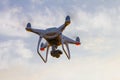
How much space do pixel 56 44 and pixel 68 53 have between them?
545cm

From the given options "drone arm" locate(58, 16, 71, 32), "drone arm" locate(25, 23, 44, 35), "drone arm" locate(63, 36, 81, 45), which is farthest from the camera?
"drone arm" locate(63, 36, 81, 45)

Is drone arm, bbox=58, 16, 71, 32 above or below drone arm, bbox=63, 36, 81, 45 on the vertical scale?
above

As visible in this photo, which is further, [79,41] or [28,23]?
[79,41]

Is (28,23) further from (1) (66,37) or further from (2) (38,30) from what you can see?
(1) (66,37)

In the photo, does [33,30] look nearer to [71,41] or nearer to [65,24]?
[65,24]

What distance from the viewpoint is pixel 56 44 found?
379 feet

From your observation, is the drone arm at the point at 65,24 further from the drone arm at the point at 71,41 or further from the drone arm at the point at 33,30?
the drone arm at the point at 71,41

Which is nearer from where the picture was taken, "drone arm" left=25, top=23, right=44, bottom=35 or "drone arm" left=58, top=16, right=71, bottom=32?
"drone arm" left=58, top=16, right=71, bottom=32

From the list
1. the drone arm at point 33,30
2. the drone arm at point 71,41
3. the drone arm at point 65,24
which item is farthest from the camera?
the drone arm at point 71,41

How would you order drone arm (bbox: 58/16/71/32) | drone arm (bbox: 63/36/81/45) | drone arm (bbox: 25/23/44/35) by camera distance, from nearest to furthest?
drone arm (bbox: 58/16/71/32) → drone arm (bbox: 25/23/44/35) → drone arm (bbox: 63/36/81/45)

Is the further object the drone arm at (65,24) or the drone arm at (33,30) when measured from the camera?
the drone arm at (33,30)

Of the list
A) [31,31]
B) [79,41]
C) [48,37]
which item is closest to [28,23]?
[31,31]

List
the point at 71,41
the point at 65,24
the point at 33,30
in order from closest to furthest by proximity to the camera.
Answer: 1. the point at 65,24
2. the point at 33,30
3. the point at 71,41

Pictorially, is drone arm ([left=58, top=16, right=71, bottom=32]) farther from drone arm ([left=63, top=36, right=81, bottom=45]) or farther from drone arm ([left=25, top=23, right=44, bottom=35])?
drone arm ([left=63, top=36, right=81, bottom=45])
